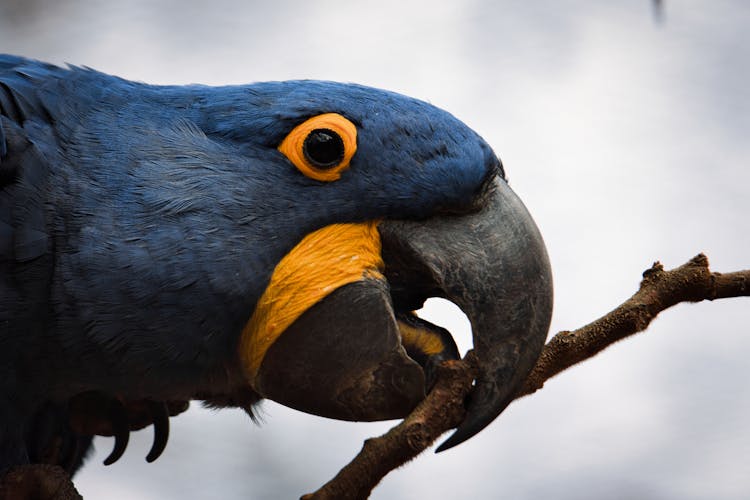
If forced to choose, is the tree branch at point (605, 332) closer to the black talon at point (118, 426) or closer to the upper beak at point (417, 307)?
the upper beak at point (417, 307)

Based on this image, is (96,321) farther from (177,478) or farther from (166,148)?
(177,478)

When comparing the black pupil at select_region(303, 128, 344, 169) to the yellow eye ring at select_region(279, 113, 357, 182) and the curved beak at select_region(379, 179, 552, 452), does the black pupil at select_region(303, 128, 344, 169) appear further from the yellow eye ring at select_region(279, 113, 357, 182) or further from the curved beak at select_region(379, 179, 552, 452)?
the curved beak at select_region(379, 179, 552, 452)

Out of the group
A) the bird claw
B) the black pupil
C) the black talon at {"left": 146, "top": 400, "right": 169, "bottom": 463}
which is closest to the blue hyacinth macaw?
the black pupil

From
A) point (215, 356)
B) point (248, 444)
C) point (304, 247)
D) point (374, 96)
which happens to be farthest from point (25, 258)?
point (248, 444)

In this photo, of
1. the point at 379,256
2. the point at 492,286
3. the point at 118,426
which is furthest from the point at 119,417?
the point at 492,286

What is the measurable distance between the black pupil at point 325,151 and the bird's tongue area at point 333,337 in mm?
133

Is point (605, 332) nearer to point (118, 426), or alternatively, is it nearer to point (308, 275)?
point (308, 275)

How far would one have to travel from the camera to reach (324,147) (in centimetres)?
181

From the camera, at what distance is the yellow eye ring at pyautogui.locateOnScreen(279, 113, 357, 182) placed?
5.95ft

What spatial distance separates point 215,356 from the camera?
5.89ft

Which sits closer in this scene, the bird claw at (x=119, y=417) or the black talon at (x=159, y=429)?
the bird claw at (x=119, y=417)

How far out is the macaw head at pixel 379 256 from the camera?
5.53 ft

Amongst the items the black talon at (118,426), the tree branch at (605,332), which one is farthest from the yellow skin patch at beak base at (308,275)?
the black talon at (118,426)

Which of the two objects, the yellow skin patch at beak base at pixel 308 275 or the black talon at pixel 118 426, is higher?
the yellow skin patch at beak base at pixel 308 275
